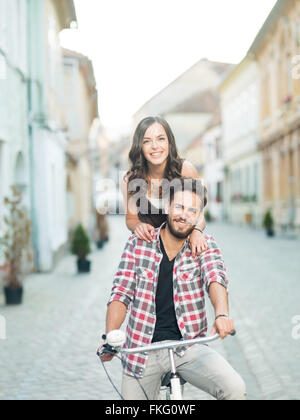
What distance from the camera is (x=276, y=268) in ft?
46.8

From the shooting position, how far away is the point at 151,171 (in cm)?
320

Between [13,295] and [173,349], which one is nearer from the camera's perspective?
[173,349]

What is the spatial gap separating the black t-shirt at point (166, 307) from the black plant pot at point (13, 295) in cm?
740

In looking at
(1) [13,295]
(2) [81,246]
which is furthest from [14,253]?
(2) [81,246]

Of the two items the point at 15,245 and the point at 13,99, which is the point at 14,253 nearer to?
the point at 15,245

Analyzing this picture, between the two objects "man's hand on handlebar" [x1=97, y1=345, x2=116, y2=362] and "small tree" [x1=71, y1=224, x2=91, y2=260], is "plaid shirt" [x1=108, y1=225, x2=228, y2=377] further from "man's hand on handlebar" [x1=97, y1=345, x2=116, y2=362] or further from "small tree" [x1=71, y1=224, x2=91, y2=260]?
"small tree" [x1=71, y1=224, x2=91, y2=260]

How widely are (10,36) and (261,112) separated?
73.2ft

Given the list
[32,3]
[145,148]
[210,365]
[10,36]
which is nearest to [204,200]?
[145,148]

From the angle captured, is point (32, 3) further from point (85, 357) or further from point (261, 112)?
point (261, 112)

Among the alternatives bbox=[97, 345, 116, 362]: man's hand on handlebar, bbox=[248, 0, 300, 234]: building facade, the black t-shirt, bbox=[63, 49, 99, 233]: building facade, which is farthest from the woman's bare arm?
bbox=[248, 0, 300, 234]: building facade

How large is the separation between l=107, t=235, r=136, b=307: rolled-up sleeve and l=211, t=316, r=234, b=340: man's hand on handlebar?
1.50 feet

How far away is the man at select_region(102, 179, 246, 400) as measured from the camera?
279 centimetres

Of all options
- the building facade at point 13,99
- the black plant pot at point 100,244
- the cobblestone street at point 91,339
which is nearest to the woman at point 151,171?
the cobblestone street at point 91,339

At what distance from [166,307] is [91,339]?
480 centimetres
